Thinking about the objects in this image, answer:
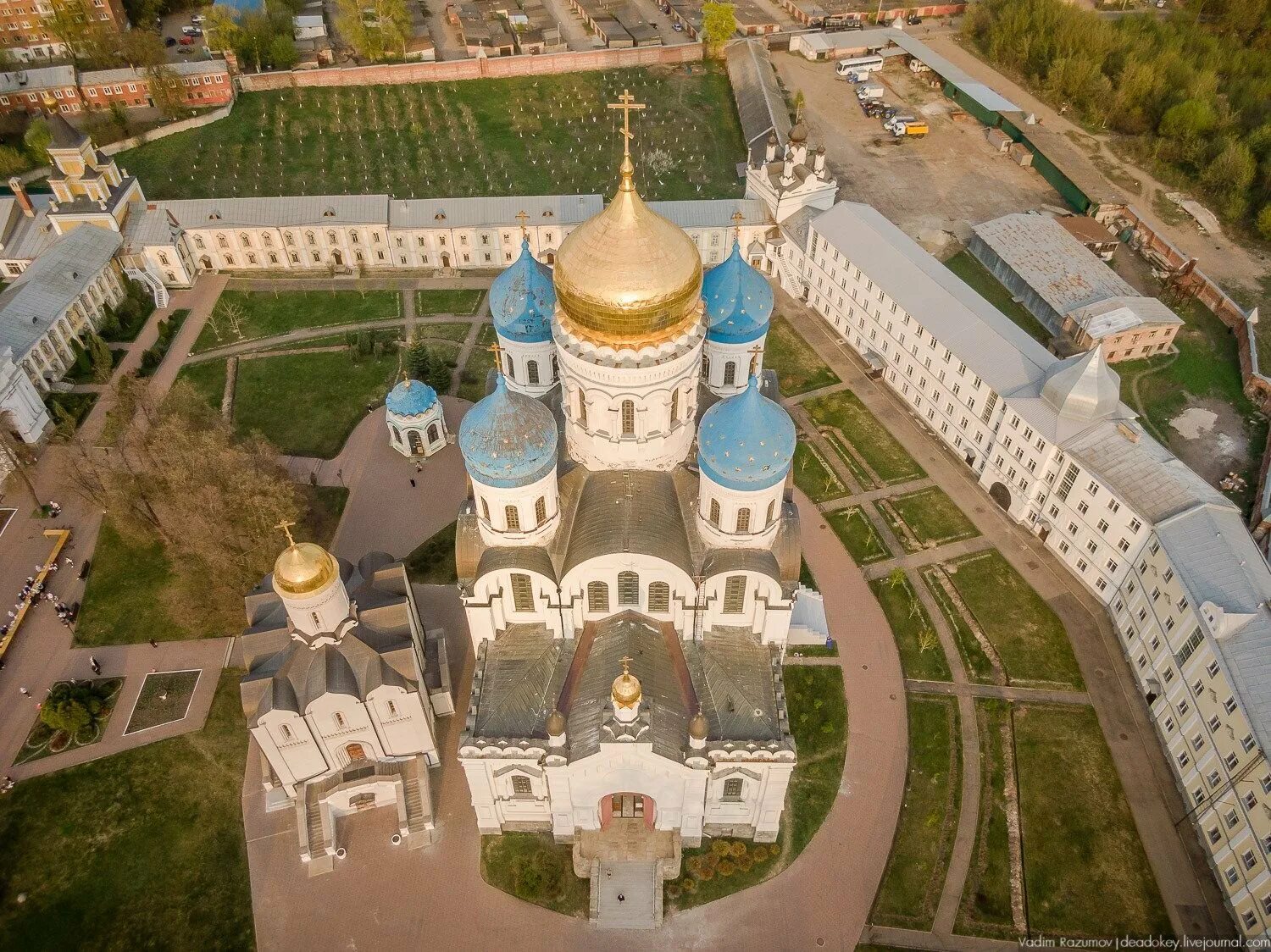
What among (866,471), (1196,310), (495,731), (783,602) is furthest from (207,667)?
(1196,310)

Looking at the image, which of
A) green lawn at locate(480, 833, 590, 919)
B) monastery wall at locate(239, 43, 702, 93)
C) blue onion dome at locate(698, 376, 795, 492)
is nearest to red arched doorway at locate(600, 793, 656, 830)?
green lawn at locate(480, 833, 590, 919)

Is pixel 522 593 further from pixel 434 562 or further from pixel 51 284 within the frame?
pixel 51 284

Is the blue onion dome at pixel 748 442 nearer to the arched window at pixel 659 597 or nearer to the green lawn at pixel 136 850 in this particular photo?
the arched window at pixel 659 597

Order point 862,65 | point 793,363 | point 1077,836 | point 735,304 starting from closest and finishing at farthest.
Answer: point 1077,836 < point 735,304 < point 793,363 < point 862,65

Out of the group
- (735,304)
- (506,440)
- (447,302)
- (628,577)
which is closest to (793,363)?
(735,304)

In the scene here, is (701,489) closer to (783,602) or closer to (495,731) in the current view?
(783,602)

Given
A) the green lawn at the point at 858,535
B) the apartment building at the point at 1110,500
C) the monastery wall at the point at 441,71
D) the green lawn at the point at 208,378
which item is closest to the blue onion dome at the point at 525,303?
the green lawn at the point at 858,535

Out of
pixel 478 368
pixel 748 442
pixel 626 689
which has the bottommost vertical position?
pixel 478 368
